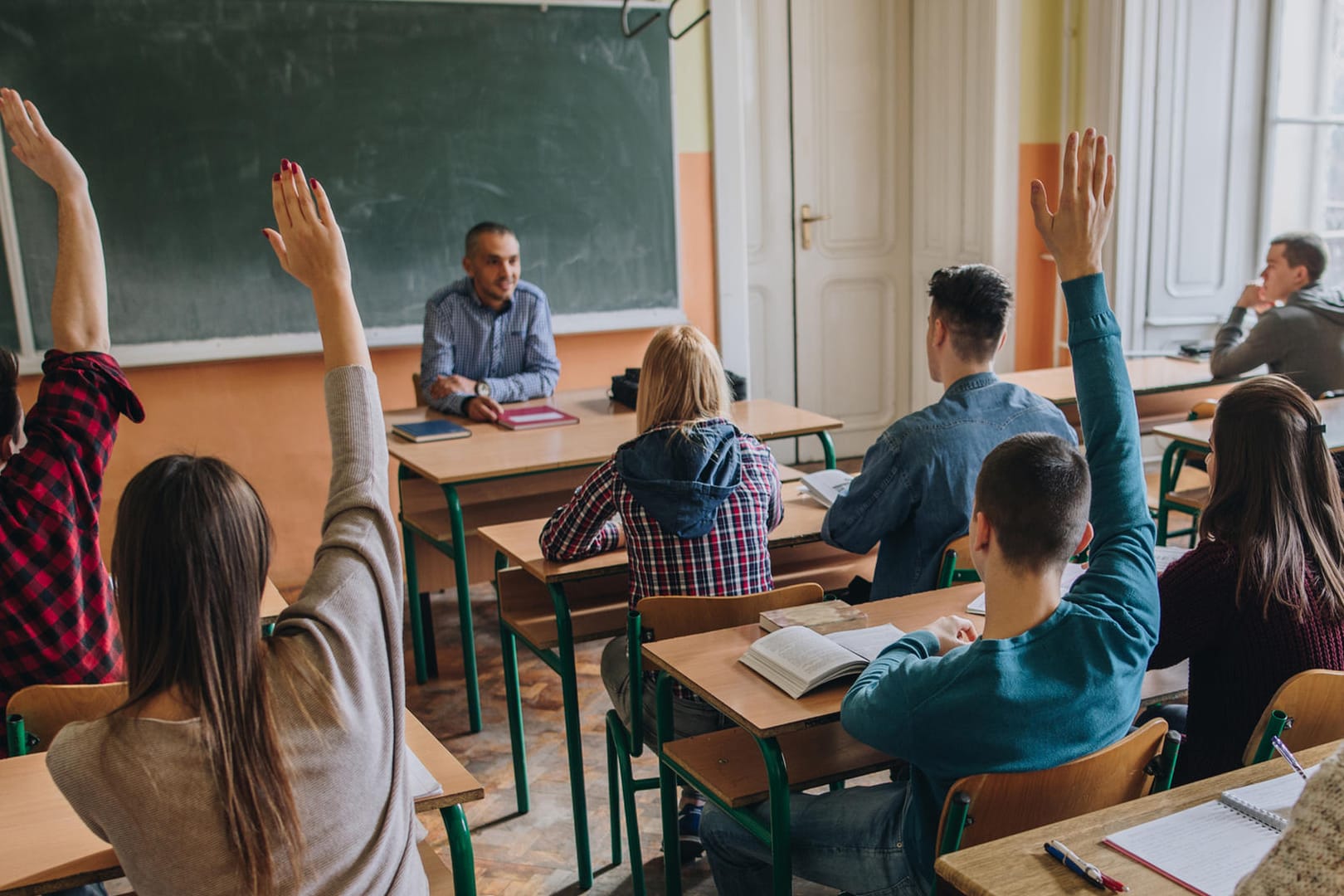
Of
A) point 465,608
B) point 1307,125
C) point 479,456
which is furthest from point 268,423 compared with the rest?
point 1307,125

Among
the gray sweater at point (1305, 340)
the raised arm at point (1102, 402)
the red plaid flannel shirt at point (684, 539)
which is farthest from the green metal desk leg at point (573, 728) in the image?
the gray sweater at point (1305, 340)

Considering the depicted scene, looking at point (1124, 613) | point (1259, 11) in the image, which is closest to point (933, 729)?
point (1124, 613)

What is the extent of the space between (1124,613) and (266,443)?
4.03 metres

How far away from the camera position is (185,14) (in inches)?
173

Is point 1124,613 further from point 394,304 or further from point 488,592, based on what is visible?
point 394,304

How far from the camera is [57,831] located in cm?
159

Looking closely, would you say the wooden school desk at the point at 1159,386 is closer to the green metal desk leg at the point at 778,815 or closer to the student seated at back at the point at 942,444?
the student seated at back at the point at 942,444

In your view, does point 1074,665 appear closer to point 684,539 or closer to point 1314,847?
point 1314,847

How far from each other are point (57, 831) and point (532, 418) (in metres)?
2.51

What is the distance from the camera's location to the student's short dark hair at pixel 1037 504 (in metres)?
1.58

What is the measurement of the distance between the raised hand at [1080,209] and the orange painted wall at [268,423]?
3.79m

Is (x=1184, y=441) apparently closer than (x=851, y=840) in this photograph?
No

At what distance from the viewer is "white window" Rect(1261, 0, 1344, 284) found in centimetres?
567

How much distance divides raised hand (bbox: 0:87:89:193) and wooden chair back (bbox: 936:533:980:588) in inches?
69.5
